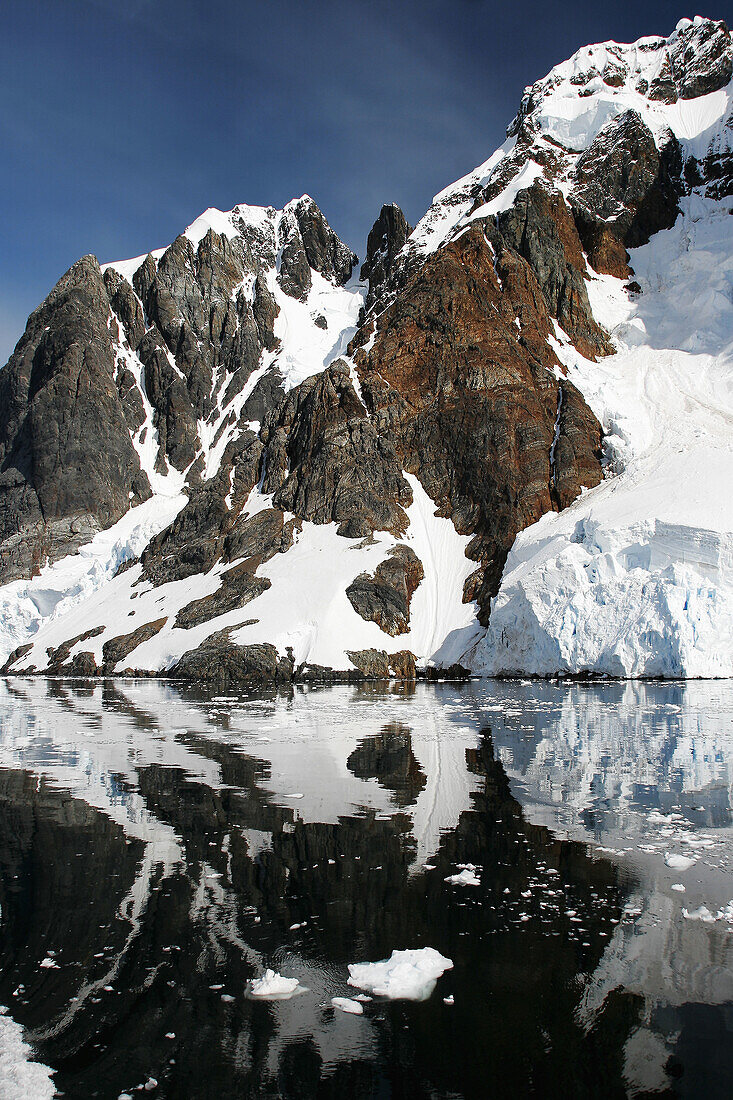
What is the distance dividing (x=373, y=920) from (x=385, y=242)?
14553 centimetres

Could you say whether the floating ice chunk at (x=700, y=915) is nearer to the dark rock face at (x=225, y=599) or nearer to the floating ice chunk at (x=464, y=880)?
the floating ice chunk at (x=464, y=880)

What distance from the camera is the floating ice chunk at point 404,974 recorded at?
670 centimetres

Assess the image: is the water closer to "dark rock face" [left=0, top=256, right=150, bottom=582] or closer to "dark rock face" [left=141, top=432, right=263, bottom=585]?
"dark rock face" [left=141, top=432, right=263, bottom=585]

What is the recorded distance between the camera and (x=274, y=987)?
6750 millimetres

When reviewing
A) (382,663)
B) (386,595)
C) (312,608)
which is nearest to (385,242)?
(386,595)

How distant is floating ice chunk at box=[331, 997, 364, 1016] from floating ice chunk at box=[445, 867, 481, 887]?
10.5 ft

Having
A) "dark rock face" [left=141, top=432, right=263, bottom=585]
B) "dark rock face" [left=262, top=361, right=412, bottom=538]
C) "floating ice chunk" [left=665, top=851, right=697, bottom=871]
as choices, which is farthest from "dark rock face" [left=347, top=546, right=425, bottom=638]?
"floating ice chunk" [left=665, top=851, right=697, bottom=871]

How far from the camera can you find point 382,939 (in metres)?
7.87

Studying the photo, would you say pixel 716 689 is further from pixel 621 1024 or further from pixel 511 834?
pixel 621 1024

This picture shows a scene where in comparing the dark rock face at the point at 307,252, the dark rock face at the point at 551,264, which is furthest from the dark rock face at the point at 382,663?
the dark rock face at the point at 307,252

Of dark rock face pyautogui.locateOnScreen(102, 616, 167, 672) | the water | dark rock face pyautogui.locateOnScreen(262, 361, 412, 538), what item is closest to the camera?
the water

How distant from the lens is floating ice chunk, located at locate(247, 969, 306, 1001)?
6668 millimetres

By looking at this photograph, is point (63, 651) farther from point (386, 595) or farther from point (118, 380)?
point (118, 380)

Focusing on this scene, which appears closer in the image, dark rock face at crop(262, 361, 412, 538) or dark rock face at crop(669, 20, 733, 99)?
dark rock face at crop(262, 361, 412, 538)
